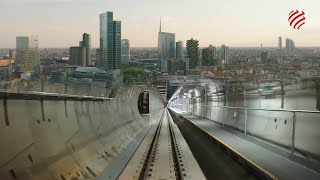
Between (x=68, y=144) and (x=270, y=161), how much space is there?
4512 millimetres

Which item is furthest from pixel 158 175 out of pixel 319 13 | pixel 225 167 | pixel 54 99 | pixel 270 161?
pixel 319 13

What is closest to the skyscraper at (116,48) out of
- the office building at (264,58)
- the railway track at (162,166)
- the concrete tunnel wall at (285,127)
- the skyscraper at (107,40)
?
the skyscraper at (107,40)

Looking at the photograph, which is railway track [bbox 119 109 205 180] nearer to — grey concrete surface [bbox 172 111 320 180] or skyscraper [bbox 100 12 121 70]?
grey concrete surface [bbox 172 111 320 180]

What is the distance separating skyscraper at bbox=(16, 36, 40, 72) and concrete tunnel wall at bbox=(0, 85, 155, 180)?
0.49 m

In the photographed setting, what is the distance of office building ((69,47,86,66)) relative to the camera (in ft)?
31.2

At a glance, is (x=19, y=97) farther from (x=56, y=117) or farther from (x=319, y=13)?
(x=319, y=13)

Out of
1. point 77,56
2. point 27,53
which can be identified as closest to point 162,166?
point 77,56

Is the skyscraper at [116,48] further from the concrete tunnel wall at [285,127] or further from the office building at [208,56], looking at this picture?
the office building at [208,56]

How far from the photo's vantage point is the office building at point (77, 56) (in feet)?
A: 31.2

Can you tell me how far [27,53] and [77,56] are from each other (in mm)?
3534

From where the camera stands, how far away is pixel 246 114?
16.7 m

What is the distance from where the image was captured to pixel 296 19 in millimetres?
13227

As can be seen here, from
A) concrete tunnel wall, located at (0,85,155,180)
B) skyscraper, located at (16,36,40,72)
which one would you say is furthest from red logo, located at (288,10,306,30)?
skyscraper, located at (16,36,40,72)

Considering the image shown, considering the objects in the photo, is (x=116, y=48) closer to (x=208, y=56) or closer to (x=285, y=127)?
(x=285, y=127)
